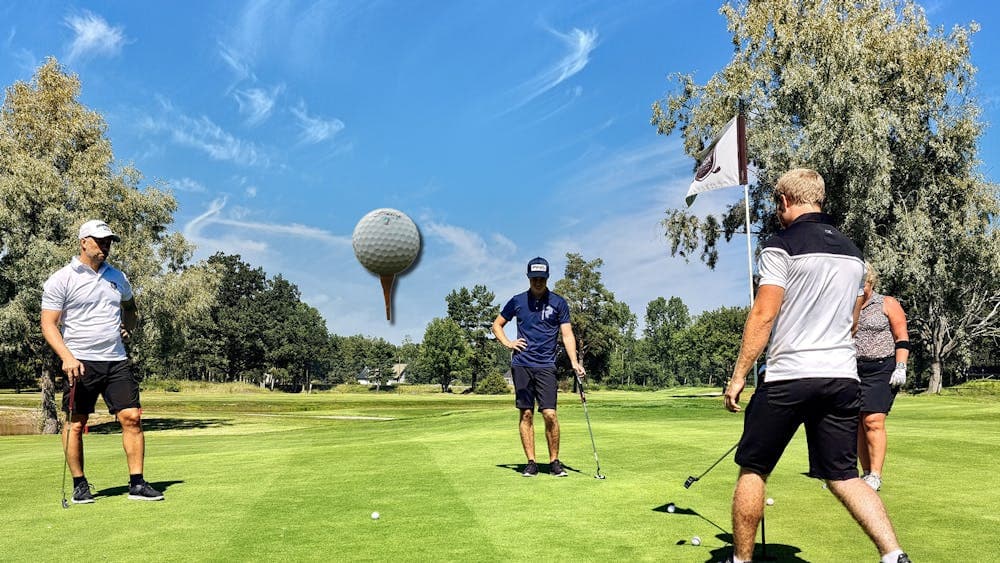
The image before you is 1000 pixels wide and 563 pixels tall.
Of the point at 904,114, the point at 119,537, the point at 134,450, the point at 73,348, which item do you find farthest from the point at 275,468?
the point at 904,114

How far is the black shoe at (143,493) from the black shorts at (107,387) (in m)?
0.83

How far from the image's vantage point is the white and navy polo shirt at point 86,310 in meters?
7.61

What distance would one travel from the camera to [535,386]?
9.07m

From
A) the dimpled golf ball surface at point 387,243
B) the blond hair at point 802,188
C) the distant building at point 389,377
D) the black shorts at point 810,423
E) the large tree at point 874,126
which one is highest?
the large tree at point 874,126

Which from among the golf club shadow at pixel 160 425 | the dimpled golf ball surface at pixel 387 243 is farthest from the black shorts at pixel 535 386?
the golf club shadow at pixel 160 425

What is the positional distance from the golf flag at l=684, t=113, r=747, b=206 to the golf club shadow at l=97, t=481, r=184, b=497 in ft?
52.0

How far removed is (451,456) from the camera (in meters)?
11.0

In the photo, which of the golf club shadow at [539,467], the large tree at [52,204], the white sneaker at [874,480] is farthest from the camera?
the large tree at [52,204]

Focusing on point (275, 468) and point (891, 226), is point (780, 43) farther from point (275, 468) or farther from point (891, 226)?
point (275, 468)

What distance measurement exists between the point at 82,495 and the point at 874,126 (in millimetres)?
37776

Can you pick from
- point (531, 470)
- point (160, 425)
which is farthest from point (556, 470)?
point (160, 425)

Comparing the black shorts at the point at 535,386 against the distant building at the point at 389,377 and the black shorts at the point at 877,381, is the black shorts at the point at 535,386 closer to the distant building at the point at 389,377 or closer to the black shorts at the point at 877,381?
the black shorts at the point at 877,381

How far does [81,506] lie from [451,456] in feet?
16.5

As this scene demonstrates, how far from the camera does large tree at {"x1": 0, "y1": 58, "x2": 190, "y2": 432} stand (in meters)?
27.1
